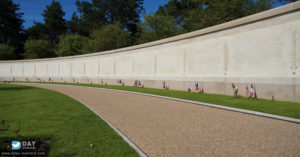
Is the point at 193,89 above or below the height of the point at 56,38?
below

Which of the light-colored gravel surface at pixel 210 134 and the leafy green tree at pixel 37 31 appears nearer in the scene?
the light-colored gravel surface at pixel 210 134

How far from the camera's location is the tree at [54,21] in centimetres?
6794

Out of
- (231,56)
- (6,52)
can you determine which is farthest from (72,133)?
(6,52)

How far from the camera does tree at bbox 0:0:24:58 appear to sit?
205 feet

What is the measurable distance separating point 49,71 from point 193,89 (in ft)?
114

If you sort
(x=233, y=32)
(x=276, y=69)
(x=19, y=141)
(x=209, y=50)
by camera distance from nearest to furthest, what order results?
(x=19, y=141)
(x=276, y=69)
(x=233, y=32)
(x=209, y=50)

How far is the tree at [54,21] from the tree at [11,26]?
932 centimetres

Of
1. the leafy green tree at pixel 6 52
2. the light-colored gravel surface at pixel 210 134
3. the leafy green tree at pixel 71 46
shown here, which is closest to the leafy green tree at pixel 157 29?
the leafy green tree at pixel 71 46

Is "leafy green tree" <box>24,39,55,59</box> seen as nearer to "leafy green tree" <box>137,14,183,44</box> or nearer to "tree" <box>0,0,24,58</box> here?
"tree" <box>0,0,24,58</box>

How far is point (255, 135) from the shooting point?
5355 mm

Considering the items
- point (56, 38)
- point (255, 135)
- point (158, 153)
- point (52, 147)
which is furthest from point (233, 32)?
point (56, 38)

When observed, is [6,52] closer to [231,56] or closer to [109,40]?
[109,40]

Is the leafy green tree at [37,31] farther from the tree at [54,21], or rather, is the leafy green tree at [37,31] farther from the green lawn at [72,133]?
the green lawn at [72,133]

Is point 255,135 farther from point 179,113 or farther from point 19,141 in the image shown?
point 19,141
